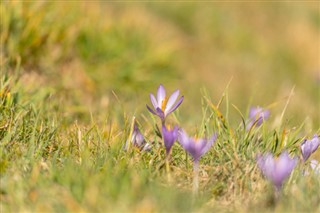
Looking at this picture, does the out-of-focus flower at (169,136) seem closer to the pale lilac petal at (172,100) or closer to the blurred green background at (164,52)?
the pale lilac petal at (172,100)

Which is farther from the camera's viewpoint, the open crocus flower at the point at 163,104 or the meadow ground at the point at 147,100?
the open crocus flower at the point at 163,104

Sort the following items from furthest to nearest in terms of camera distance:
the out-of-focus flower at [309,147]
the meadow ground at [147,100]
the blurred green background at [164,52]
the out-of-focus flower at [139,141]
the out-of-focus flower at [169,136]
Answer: the blurred green background at [164,52], the out-of-focus flower at [139,141], the out-of-focus flower at [309,147], the out-of-focus flower at [169,136], the meadow ground at [147,100]

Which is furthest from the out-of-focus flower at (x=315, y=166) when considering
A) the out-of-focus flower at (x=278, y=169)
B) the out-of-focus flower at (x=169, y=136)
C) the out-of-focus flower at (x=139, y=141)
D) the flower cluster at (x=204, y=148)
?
the out-of-focus flower at (x=139, y=141)

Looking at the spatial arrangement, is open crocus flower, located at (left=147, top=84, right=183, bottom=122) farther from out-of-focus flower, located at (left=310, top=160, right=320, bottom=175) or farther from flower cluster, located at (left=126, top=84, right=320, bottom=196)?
out-of-focus flower, located at (left=310, top=160, right=320, bottom=175)

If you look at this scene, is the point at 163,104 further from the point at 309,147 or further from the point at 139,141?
the point at 309,147

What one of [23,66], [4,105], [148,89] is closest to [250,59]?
[148,89]

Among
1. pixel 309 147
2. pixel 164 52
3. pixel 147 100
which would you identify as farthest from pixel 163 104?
pixel 164 52
